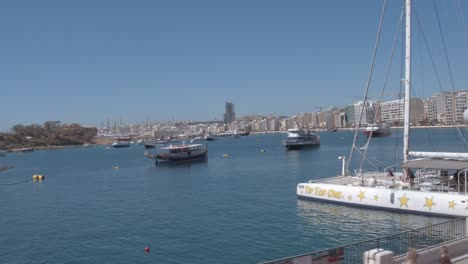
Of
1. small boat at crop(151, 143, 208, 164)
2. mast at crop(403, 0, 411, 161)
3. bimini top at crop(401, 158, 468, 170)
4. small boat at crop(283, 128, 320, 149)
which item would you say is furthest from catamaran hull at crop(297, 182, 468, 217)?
small boat at crop(283, 128, 320, 149)

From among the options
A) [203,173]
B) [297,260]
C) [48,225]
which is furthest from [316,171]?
[297,260]

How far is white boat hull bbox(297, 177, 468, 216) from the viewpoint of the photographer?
26.5 metres

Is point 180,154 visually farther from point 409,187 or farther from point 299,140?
point 409,187

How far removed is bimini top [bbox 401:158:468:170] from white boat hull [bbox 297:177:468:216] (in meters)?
1.59

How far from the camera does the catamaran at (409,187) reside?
88.7 ft

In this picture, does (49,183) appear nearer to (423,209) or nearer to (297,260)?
(423,209)

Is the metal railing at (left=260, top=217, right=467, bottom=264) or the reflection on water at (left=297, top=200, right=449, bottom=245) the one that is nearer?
the metal railing at (left=260, top=217, right=467, bottom=264)

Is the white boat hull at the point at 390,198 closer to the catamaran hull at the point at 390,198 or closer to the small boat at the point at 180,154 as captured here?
the catamaran hull at the point at 390,198

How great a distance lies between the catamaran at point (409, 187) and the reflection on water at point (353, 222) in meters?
0.60

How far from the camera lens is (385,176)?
3544 centimetres

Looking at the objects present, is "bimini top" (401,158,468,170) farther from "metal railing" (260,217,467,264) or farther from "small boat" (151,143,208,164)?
"small boat" (151,143,208,164)

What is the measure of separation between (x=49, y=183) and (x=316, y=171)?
1501 inches

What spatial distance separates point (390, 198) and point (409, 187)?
1.49 m

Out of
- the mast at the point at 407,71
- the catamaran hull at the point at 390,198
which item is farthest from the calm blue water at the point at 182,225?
the mast at the point at 407,71
